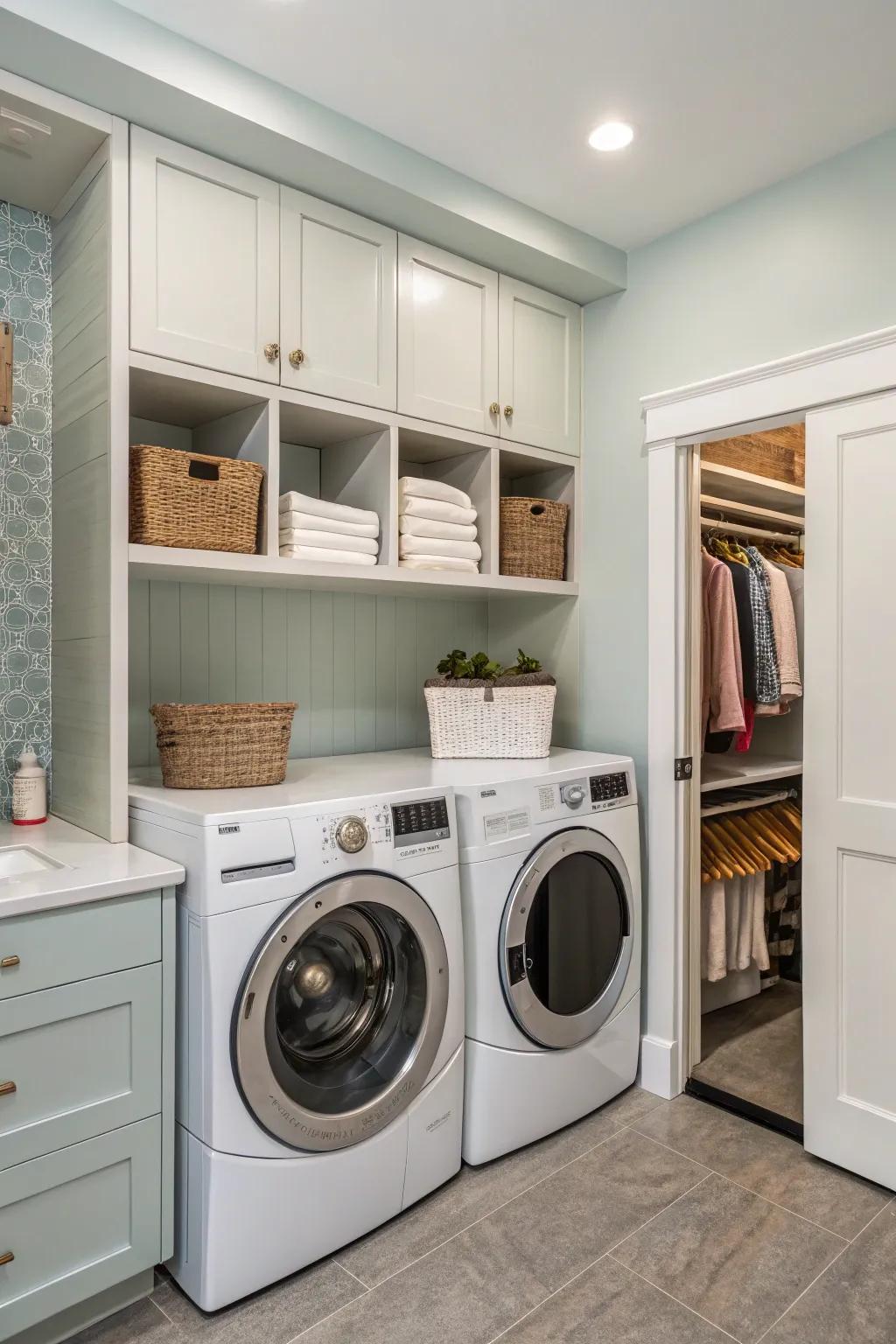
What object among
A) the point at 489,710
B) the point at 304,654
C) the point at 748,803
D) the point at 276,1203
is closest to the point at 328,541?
the point at 304,654

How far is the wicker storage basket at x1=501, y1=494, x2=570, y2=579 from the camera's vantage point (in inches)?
109

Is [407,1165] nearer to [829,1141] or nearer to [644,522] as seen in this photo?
[829,1141]

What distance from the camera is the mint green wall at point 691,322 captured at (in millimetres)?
2197

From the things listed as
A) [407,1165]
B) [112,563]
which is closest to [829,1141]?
[407,1165]

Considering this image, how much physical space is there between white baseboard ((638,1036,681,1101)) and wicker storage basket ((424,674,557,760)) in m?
0.94

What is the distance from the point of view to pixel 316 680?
2770mm

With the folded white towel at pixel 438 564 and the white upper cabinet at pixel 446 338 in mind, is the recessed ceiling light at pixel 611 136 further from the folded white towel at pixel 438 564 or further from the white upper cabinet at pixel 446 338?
the folded white towel at pixel 438 564

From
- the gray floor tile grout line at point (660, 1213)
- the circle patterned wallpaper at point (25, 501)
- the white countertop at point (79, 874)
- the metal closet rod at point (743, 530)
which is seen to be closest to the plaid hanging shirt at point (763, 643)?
the metal closet rod at point (743, 530)

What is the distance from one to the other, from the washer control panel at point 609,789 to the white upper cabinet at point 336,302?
1202mm

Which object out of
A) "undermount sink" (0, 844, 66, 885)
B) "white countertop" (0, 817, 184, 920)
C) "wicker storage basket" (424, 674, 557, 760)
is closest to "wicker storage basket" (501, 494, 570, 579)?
"wicker storage basket" (424, 674, 557, 760)

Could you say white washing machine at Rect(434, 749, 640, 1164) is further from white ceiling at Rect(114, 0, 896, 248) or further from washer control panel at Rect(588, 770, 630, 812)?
white ceiling at Rect(114, 0, 896, 248)

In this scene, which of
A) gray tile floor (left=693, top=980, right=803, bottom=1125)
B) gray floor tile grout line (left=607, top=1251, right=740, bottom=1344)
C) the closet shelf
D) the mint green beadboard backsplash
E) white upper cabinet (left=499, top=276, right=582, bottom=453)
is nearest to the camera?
gray floor tile grout line (left=607, top=1251, right=740, bottom=1344)

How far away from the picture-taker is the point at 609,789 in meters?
2.52

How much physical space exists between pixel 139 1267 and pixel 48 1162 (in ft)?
1.05
